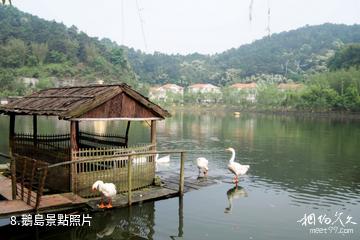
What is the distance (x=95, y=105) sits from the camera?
1382 centimetres

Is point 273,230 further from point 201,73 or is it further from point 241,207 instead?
point 201,73

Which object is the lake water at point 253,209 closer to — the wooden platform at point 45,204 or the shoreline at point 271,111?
the wooden platform at point 45,204

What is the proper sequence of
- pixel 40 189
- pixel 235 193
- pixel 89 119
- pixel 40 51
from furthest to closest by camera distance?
pixel 40 51 < pixel 235 193 < pixel 89 119 < pixel 40 189

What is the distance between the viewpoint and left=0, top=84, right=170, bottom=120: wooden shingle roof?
13.6m

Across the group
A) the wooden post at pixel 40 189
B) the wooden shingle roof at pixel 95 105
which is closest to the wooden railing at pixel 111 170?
the wooden shingle roof at pixel 95 105

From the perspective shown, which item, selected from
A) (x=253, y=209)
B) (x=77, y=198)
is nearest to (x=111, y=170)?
(x=77, y=198)

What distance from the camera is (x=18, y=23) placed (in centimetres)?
14788

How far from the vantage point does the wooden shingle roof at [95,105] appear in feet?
44.7

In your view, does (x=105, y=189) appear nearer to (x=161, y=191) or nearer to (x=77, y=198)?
(x=77, y=198)

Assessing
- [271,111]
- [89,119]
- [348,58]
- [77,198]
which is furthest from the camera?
[348,58]

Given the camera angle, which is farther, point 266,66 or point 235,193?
point 266,66

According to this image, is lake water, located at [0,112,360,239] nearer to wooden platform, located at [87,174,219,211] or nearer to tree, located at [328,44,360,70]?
wooden platform, located at [87,174,219,211]

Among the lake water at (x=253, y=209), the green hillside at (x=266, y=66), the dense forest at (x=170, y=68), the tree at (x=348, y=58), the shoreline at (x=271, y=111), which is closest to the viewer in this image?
the lake water at (x=253, y=209)

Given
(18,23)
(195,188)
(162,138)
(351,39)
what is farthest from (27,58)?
(351,39)
